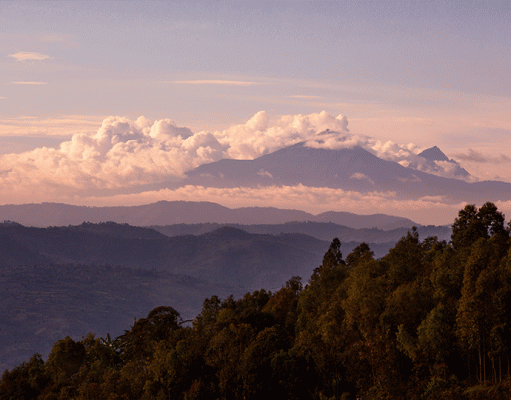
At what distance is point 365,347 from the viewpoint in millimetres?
85750

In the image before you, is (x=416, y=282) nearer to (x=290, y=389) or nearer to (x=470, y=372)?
(x=470, y=372)

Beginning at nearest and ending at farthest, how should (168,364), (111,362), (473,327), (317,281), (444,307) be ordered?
(473,327), (444,307), (168,364), (111,362), (317,281)

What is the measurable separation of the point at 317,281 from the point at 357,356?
39.7 meters

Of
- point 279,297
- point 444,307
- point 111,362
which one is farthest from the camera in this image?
point 279,297

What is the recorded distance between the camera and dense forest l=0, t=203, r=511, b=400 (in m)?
80.5

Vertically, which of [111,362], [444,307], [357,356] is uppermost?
[444,307]

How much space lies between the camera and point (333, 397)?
82750 millimetres

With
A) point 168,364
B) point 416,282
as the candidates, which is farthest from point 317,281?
point 168,364

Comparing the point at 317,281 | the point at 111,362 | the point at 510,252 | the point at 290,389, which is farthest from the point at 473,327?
the point at 111,362

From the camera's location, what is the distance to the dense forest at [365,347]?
80.5 m

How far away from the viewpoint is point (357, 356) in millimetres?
87562

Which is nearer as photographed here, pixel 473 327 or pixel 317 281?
pixel 473 327

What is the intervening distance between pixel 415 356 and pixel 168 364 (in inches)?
1271

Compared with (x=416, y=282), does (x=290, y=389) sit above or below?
below
